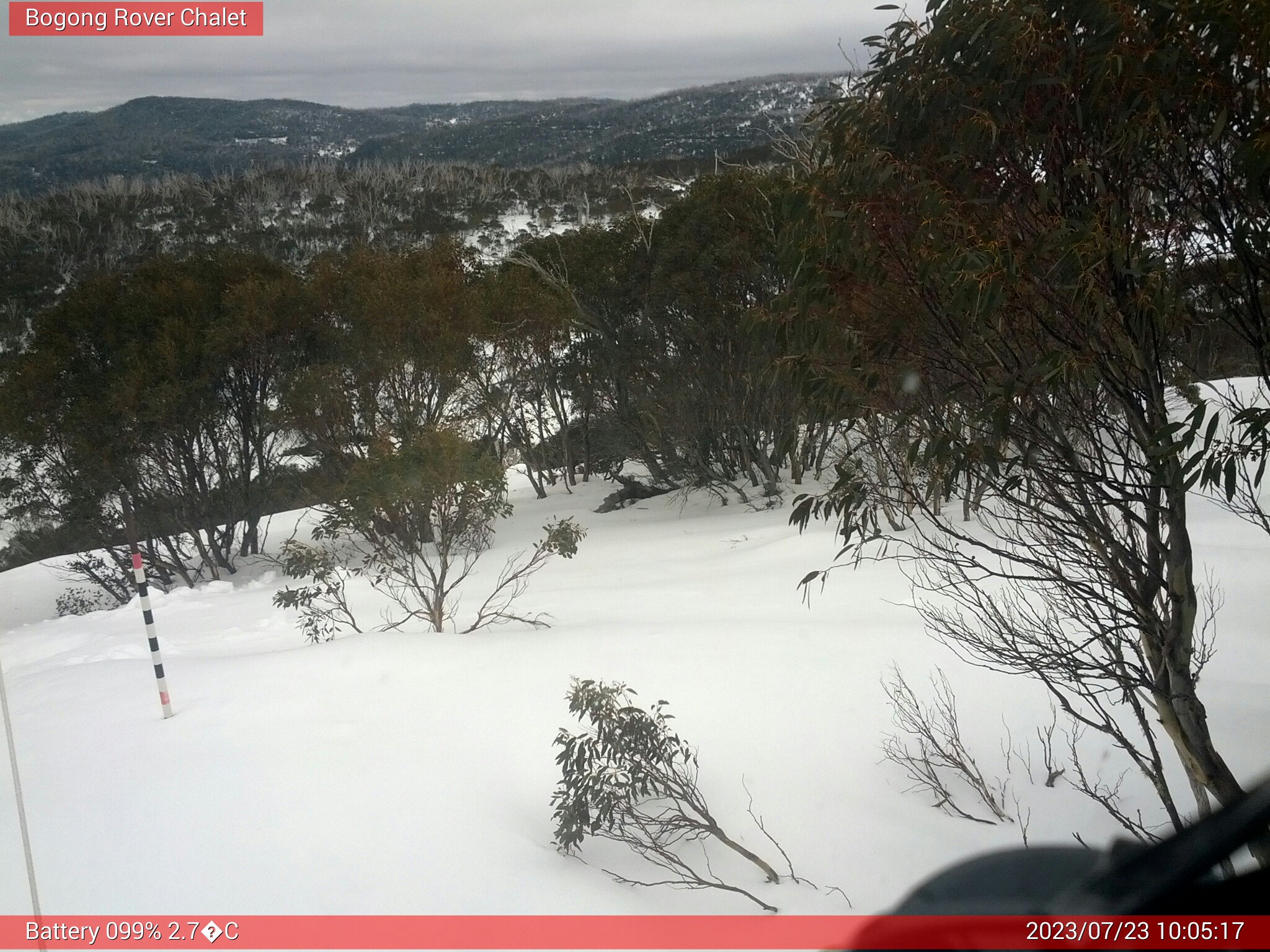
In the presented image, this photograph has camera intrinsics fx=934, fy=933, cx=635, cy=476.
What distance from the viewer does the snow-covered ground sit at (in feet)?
10.00

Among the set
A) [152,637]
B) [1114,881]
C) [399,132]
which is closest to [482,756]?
[152,637]

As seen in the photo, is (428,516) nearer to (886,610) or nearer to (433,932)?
(886,610)

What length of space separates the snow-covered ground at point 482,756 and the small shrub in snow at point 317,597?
0.31 metres

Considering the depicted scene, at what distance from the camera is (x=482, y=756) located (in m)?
4.31

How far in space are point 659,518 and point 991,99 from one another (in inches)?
432

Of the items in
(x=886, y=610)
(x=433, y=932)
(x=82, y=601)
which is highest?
(x=433, y=932)

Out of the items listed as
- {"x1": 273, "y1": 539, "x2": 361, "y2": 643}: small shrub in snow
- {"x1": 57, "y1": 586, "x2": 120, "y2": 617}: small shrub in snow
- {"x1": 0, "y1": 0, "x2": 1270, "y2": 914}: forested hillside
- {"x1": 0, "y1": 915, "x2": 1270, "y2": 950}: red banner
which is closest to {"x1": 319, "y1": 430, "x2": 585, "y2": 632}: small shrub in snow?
{"x1": 0, "y1": 0, "x2": 1270, "y2": 914}: forested hillside

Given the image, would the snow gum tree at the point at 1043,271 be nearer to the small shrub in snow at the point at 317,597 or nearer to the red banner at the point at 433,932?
the red banner at the point at 433,932

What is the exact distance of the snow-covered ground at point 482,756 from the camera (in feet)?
10.00

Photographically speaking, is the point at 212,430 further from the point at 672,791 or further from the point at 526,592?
the point at 672,791

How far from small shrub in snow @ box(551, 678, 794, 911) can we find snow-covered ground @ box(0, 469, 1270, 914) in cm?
11

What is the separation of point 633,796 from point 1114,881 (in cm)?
291

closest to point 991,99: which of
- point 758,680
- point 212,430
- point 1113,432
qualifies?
point 1113,432

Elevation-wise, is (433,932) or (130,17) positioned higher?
(130,17)
